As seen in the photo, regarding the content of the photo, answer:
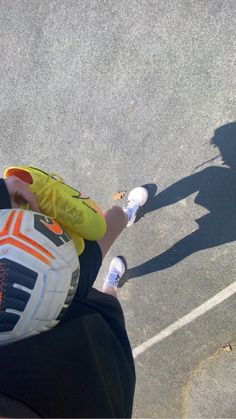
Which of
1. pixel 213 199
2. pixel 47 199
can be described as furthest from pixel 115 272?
pixel 47 199

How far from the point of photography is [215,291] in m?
3.09

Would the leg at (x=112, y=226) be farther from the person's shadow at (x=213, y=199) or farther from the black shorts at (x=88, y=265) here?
the person's shadow at (x=213, y=199)

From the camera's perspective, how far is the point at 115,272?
3.42 metres

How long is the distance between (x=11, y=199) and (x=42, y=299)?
708 millimetres

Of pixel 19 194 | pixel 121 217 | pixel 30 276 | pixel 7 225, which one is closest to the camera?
pixel 30 276

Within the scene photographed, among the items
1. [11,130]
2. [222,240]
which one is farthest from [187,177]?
[11,130]

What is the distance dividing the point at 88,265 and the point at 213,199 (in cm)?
129

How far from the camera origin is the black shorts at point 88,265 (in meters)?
2.26

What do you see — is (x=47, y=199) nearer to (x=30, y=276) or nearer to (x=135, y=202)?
(x=30, y=276)

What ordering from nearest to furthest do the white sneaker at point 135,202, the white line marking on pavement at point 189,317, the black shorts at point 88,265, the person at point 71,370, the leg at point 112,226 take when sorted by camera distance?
the person at point 71,370 < the black shorts at point 88,265 < the leg at point 112,226 < the white line marking on pavement at point 189,317 < the white sneaker at point 135,202

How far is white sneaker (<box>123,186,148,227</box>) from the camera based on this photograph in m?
3.35

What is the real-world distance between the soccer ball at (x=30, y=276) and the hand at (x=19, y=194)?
340 millimetres

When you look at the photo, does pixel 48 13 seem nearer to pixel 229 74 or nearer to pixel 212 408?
pixel 229 74

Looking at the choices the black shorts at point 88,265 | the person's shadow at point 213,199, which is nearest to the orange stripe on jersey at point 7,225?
the black shorts at point 88,265
